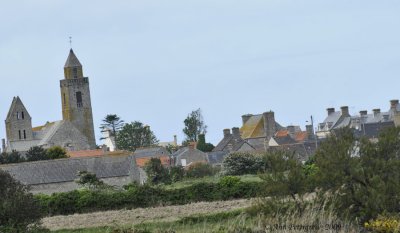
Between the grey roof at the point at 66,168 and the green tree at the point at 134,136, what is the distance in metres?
74.3

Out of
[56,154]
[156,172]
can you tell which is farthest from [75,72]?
[156,172]

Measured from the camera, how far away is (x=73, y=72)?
16125 cm

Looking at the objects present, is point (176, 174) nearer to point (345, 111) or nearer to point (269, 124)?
point (269, 124)

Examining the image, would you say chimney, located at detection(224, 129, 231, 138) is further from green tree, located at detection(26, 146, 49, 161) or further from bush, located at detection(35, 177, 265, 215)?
bush, located at detection(35, 177, 265, 215)

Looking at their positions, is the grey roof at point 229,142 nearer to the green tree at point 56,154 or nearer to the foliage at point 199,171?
the green tree at point 56,154

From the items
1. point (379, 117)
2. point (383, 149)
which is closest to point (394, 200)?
point (383, 149)

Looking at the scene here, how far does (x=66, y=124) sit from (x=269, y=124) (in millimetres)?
27310

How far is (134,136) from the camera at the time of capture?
159 m

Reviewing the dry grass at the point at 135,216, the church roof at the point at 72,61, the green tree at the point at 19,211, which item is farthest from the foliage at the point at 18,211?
the church roof at the point at 72,61

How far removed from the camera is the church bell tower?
158 m

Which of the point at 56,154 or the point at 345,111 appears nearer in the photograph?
the point at 56,154

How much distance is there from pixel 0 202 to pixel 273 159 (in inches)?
304

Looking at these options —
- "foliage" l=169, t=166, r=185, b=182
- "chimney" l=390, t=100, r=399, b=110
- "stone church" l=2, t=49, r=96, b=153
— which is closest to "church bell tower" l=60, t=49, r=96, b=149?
"stone church" l=2, t=49, r=96, b=153

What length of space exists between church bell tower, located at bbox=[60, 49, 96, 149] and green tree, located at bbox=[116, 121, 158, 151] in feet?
15.2
